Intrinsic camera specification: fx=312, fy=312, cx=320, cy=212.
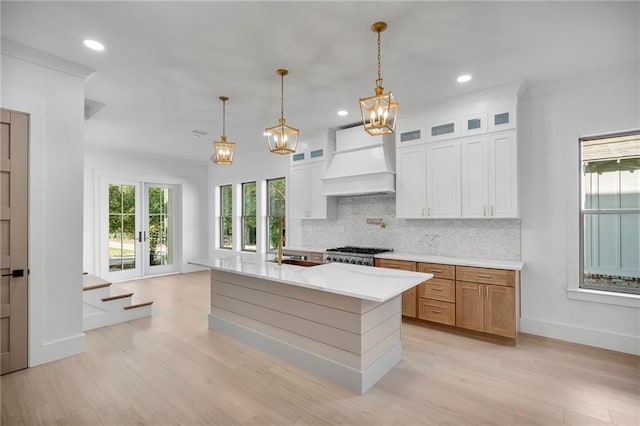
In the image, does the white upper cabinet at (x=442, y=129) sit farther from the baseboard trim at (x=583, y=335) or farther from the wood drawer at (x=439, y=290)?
the baseboard trim at (x=583, y=335)

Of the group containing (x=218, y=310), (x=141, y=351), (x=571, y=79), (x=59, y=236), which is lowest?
(x=141, y=351)

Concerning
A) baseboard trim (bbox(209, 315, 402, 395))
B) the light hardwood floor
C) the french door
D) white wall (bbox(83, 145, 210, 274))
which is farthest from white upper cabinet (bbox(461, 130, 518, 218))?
the french door

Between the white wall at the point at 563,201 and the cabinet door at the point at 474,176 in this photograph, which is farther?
the cabinet door at the point at 474,176

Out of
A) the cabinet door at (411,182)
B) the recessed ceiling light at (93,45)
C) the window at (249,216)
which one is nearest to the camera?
the recessed ceiling light at (93,45)

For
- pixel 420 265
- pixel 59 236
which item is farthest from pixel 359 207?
pixel 59 236

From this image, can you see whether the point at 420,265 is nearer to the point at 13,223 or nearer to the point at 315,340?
the point at 315,340

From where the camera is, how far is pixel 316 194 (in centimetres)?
557

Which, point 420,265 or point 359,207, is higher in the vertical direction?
point 359,207

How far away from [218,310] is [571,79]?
480cm

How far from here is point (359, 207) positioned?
17.5 ft

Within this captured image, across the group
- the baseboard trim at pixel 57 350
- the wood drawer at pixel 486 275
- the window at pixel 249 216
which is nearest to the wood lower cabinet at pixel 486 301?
the wood drawer at pixel 486 275

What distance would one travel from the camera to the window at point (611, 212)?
10.8ft

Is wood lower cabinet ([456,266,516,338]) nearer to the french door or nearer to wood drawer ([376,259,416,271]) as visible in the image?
wood drawer ([376,259,416,271])

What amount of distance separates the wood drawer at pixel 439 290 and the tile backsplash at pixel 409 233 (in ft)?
2.01
